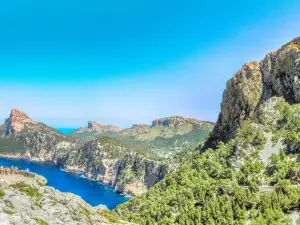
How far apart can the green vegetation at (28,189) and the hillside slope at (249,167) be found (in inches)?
1032

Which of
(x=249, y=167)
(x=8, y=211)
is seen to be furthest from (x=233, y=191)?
(x=8, y=211)

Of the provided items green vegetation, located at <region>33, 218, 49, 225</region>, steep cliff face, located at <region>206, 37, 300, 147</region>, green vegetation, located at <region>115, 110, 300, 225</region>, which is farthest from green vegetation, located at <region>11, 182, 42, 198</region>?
steep cliff face, located at <region>206, 37, 300, 147</region>

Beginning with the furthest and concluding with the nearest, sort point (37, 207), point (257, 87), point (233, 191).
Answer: point (257, 87), point (233, 191), point (37, 207)

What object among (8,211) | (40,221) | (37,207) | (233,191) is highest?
(8,211)

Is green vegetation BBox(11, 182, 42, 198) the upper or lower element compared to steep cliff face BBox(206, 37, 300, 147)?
lower

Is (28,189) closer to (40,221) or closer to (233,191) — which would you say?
(40,221)

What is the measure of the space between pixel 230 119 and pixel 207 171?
34.4m

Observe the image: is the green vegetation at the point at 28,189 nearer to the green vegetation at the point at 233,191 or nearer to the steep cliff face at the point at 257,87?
the green vegetation at the point at 233,191

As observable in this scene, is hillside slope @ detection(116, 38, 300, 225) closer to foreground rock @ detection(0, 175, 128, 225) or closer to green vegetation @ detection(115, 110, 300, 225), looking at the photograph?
green vegetation @ detection(115, 110, 300, 225)

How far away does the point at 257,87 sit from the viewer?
308 feet

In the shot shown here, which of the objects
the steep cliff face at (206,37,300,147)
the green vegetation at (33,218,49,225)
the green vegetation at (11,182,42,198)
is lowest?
the green vegetation at (33,218,49,225)

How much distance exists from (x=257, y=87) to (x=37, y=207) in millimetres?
80788

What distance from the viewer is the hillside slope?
45.5 m

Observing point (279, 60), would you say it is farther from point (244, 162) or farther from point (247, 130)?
point (244, 162)
